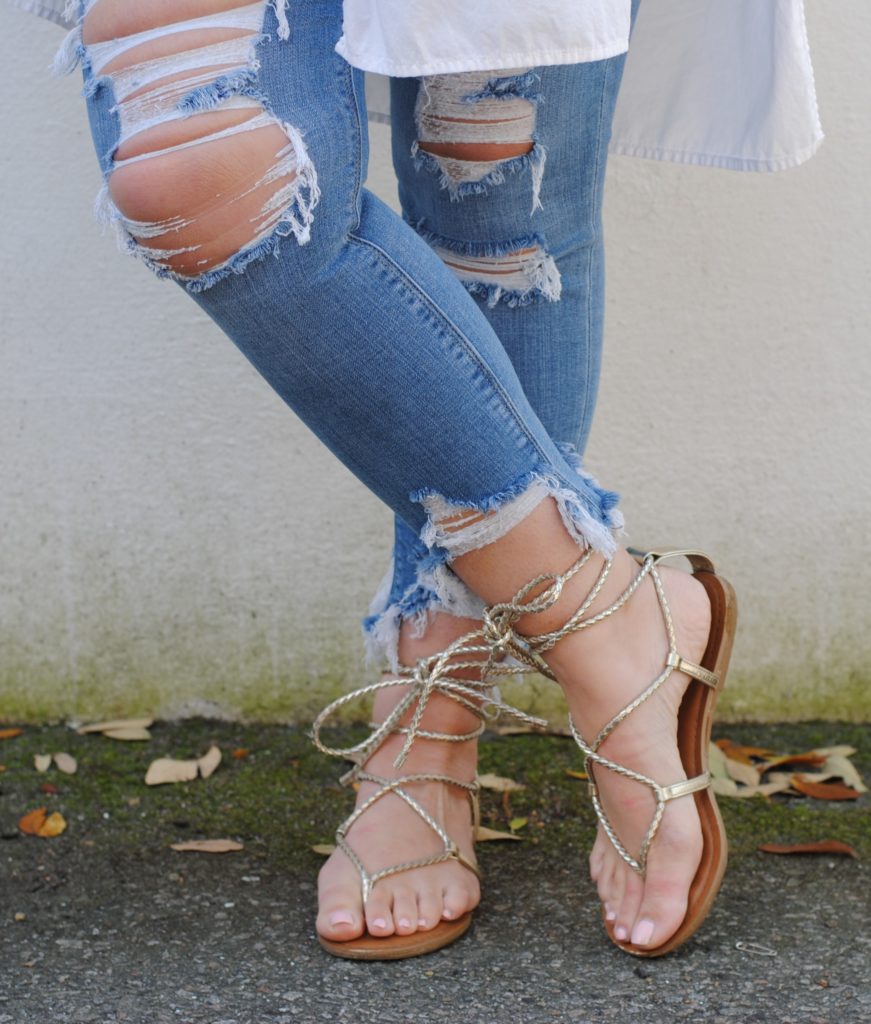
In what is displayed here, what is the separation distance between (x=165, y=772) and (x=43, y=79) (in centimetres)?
97

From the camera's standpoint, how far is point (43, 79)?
5.19ft

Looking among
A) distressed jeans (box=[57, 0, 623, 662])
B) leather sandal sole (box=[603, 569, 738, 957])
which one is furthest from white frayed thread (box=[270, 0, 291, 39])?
leather sandal sole (box=[603, 569, 738, 957])

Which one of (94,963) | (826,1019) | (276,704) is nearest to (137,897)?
(94,963)

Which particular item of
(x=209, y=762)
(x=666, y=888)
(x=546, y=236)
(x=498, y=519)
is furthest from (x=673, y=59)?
(x=209, y=762)

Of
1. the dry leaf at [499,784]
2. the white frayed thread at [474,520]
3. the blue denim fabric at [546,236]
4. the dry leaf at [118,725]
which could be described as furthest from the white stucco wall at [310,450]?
the white frayed thread at [474,520]

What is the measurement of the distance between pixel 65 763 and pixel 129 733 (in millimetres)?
123

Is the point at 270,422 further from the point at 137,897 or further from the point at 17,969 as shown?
the point at 17,969

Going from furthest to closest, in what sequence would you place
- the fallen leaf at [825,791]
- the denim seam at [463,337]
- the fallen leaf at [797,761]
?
the fallen leaf at [797,761] < the fallen leaf at [825,791] < the denim seam at [463,337]

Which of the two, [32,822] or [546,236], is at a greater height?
[546,236]

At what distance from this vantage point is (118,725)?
5.63 ft

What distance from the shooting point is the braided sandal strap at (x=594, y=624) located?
99 centimetres

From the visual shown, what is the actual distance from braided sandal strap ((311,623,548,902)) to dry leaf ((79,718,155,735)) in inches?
23.5

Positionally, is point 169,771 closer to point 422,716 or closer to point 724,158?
point 422,716

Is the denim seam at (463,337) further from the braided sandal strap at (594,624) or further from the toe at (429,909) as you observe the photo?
the toe at (429,909)
